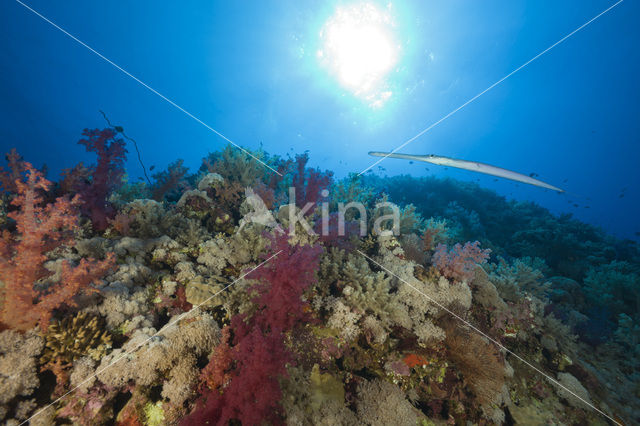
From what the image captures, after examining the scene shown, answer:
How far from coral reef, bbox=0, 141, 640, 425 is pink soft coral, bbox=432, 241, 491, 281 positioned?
4 centimetres

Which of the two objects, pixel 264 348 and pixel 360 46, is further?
pixel 360 46

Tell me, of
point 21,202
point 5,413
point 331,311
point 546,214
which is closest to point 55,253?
point 21,202

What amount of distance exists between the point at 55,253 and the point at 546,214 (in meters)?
21.8

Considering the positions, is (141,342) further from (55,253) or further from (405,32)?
(405,32)

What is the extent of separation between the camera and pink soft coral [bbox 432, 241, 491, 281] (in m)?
4.41

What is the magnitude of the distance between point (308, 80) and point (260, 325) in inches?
2589

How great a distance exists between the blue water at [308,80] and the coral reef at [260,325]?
135 feet

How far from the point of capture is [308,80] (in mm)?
58656

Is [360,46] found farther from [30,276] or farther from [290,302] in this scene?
[30,276]

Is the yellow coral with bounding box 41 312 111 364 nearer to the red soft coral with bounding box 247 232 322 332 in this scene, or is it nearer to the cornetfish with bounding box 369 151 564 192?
the red soft coral with bounding box 247 232 322 332

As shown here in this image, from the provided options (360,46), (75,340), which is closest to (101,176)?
(75,340)

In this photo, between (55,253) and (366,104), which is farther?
(366,104)

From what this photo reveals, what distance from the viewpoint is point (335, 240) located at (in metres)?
4.98

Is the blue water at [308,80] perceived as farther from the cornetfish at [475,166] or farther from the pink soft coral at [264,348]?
the pink soft coral at [264,348]
